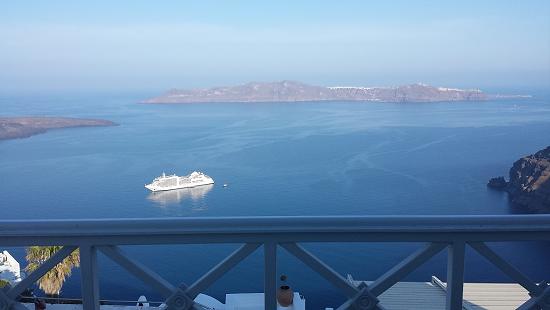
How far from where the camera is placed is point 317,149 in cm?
3928

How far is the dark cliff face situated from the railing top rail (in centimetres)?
2242

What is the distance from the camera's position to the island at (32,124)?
47156 mm

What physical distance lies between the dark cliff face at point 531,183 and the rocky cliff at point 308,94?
6774cm

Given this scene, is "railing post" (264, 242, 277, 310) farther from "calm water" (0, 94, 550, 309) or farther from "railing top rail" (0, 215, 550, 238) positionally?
"calm water" (0, 94, 550, 309)

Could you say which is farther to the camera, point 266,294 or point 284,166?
point 284,166

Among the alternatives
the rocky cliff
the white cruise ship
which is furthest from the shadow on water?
the rocky cliff

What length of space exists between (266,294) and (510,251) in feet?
67.8

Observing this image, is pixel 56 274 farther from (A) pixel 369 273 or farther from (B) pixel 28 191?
(B) pixel 28 191

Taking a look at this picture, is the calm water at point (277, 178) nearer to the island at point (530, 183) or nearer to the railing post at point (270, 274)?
the island at point (530, 183)

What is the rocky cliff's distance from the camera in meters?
94.9

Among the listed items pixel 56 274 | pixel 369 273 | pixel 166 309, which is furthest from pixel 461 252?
pixel 369 273

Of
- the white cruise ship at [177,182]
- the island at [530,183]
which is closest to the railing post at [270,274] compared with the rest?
the island at [530,183]

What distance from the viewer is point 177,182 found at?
2766 cm

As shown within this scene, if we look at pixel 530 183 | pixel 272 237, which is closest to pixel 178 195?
pixel 530 183
